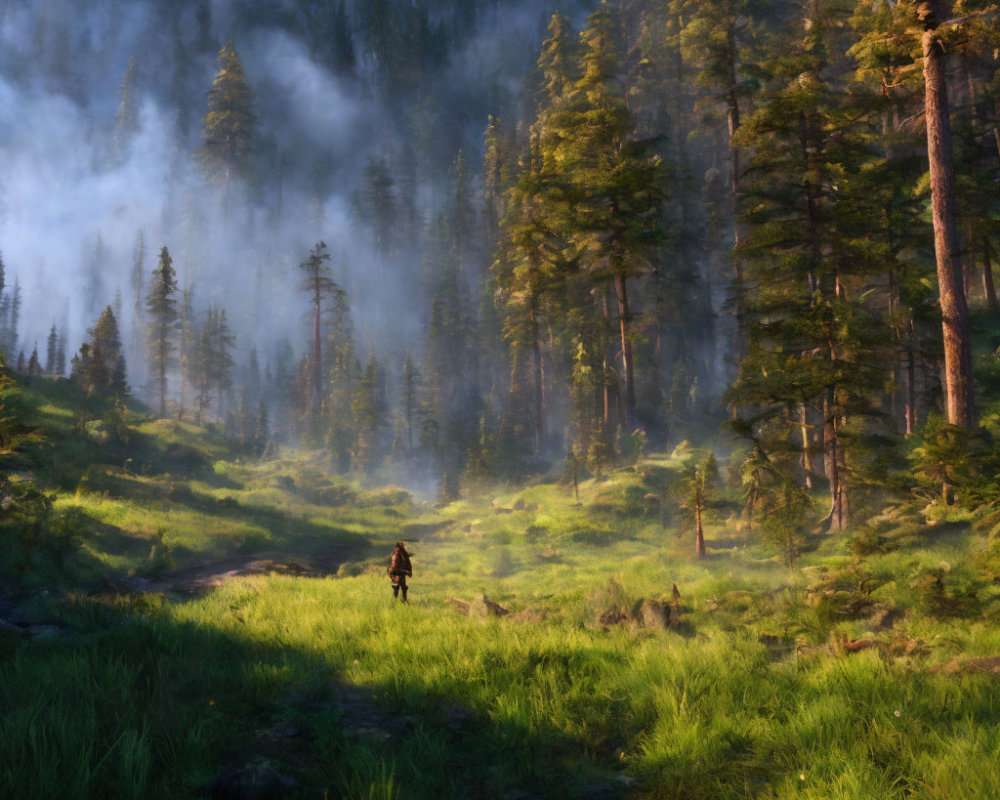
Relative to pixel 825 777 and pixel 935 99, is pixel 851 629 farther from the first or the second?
pixel 935 99

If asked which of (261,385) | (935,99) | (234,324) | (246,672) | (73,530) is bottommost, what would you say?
(246,672)

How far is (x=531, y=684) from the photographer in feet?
20.6

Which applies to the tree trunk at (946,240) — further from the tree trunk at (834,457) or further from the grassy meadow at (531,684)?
the grassy meadow at (531,684)

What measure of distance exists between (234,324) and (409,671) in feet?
313

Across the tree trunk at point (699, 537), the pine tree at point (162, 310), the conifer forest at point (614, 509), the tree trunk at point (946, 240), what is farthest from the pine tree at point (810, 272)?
the pine tree at point (162, 310)

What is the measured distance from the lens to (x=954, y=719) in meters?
4.75

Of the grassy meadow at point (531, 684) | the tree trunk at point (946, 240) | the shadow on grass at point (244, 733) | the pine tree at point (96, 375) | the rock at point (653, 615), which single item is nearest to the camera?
the shadow on grass at point (244, 733)

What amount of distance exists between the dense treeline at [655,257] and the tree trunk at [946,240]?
0.06 metres

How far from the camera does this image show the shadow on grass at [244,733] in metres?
3.85

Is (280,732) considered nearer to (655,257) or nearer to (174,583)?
(174,583)

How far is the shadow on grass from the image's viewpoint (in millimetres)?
3848

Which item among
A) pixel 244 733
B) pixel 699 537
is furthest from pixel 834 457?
pixel 244 733

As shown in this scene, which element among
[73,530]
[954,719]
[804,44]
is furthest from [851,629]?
[804,44]

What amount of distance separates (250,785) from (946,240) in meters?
17.6
